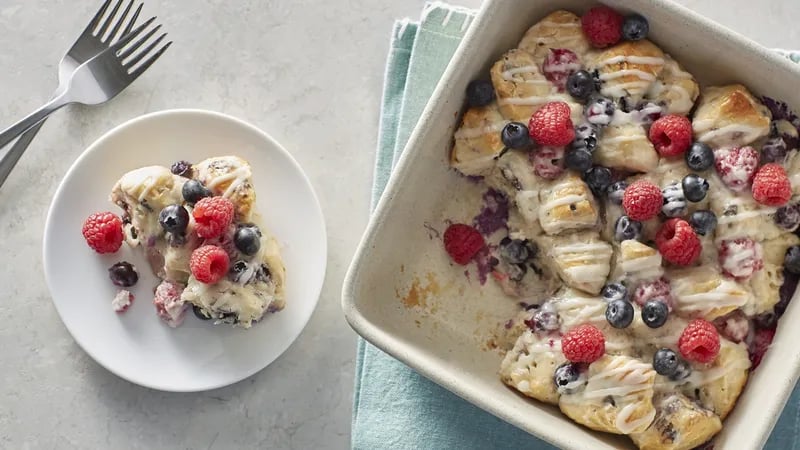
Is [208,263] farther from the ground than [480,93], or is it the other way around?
[480,93]

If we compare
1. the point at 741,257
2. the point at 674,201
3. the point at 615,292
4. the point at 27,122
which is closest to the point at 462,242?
the point at 615,292

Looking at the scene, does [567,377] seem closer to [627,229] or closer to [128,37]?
[627,229]

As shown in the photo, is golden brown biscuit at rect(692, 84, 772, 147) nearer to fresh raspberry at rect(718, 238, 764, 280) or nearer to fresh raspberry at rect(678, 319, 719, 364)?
fresh raspberry at rect(718, 238, 764, 280)

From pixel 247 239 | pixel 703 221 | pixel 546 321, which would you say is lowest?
pixel 546 321

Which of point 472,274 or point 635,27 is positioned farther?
point 472,274

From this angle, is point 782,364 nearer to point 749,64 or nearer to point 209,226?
point 749,64

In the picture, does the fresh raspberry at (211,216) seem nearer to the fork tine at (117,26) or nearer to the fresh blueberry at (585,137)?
the fork tine at (117,26)

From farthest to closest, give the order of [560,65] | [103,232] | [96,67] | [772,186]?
1. [96,67]
2. [103,232]
3. [560,65]
4. [772,186]

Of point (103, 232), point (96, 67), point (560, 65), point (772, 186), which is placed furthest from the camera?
point (96, 67)
